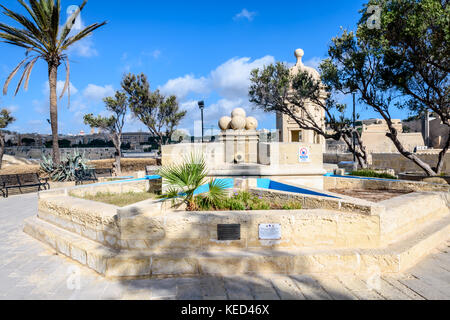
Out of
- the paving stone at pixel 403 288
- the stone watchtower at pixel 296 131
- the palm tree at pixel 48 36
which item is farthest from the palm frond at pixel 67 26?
the stone watchtower at pixel 296 131

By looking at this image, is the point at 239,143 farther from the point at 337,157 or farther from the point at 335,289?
the point at 337,157

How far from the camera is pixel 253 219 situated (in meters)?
3.92

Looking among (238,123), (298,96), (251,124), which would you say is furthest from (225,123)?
(298,96)

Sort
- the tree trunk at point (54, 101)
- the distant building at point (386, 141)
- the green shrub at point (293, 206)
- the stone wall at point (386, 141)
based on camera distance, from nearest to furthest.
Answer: the green shrub at point (293, 206)
the tree trunk at point (54, 101)
the distant building at point (386, 141)
the stone wall at point (386, 141)

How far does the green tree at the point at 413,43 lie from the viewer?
8.55 meters

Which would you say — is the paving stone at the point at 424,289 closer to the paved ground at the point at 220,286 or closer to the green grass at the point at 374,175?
the paved ground at the point at 220,286

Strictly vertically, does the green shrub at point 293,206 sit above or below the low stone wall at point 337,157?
below

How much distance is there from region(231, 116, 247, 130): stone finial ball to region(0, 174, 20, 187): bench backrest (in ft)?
30.2

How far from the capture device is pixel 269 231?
3939 millimetres

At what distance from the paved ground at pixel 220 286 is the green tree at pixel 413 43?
25.7 feet

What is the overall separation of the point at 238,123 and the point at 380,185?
5.88 m

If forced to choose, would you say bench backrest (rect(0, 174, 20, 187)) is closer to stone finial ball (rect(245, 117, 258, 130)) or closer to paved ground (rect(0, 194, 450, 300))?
paved ground (rect(0, 194, 450, 300))

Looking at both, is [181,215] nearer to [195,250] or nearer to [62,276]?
[195,250]
